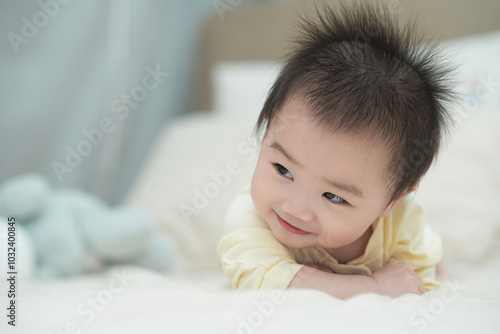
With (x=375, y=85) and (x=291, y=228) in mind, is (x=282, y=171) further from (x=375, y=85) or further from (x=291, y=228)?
(x=375, y=85)

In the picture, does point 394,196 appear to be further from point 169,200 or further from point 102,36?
point 102,36

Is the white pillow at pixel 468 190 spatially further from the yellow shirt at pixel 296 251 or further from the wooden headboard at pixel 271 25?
the wooden headboard at pixel 271 25

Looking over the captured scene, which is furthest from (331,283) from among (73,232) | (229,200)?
(73,232)

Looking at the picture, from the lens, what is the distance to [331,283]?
856mm

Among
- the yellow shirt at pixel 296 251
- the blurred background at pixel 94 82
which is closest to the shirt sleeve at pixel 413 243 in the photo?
the yellow shirt at pixel 296 251

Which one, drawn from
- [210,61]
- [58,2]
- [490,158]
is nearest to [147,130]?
[210,61]

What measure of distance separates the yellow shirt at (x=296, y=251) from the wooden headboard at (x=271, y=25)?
1008 millimetres

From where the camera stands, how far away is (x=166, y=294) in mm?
838

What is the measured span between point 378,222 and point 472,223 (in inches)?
23.0

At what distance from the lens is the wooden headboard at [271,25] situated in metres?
1.92

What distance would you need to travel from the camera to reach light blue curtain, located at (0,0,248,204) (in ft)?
6.29

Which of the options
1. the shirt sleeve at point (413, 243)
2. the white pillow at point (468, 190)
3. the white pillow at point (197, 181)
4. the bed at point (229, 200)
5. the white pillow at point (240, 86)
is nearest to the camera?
the bed at point (229, 200)

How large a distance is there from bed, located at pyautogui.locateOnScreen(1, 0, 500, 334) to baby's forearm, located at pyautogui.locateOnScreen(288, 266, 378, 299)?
0.17ft

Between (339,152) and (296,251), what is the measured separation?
223mm
